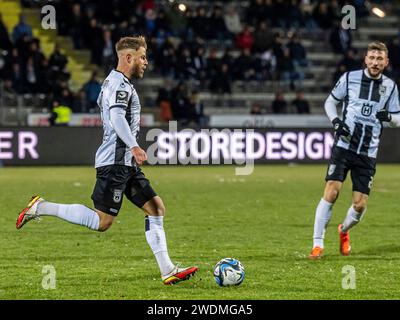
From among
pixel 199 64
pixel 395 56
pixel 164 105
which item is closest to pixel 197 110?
pixel 164 105

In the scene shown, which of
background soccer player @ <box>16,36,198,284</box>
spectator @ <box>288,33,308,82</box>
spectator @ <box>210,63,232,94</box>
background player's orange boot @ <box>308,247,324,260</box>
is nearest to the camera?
background soccer player @ <box>16,36,198,284</box>

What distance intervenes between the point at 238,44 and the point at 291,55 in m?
1.70

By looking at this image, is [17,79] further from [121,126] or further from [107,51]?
[121,126]

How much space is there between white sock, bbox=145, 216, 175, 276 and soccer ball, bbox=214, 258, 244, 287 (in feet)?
1.42

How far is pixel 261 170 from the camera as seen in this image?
955 inches

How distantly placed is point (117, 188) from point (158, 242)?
60 cm

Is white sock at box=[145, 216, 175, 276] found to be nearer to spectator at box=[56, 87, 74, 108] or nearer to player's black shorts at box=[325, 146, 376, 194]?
player's black shorts at box=[325, 146, 376, 194]

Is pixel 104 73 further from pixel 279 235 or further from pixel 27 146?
pixel 279 235

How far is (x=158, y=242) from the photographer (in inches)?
352

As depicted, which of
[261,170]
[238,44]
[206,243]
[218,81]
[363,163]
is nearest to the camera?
[363,163]

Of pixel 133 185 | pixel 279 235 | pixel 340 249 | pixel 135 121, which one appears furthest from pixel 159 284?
pixel 279 235

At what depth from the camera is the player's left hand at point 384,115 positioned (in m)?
10.9

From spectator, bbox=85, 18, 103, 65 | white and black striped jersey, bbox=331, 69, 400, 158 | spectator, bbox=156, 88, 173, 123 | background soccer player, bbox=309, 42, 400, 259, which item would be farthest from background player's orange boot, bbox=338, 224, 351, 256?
spectator, bbox=85, 18, 103, 65

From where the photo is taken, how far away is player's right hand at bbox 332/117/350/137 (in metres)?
10.7
